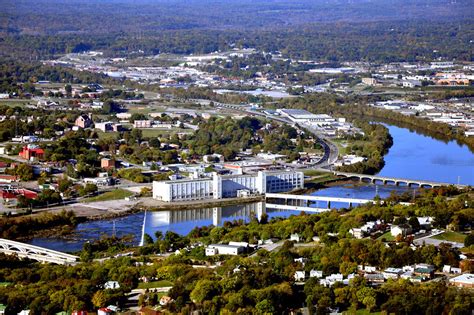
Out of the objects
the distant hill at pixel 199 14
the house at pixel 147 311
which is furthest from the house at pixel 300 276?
the distant hill at pixel 199 14

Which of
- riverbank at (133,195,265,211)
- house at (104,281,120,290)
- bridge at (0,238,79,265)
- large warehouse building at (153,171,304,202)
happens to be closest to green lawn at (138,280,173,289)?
house at (104,281,120,290)

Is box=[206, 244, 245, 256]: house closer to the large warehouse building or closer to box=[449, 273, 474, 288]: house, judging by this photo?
box=[449, 273, 474, 288]: house

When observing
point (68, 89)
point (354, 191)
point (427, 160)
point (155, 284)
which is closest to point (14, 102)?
point (68, 89)

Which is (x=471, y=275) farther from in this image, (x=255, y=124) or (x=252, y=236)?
(x=255, y=124)

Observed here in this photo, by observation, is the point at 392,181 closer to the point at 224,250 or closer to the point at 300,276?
the point at 224,250

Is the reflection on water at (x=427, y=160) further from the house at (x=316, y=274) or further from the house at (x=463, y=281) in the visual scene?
the house at (x=316, y=274)

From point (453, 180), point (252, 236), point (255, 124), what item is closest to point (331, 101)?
point (255, 124)
